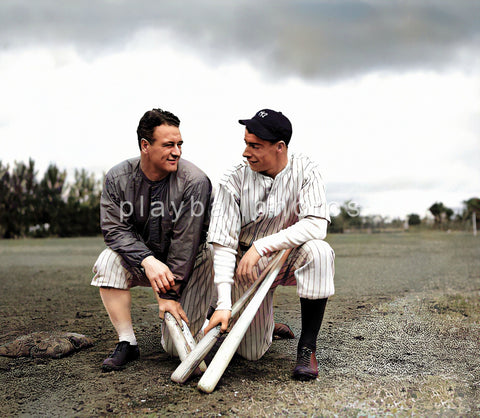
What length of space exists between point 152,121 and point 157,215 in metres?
0.61

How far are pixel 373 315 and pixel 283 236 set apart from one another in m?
2.30

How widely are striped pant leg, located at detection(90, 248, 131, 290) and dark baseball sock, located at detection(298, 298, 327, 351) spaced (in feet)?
3.87

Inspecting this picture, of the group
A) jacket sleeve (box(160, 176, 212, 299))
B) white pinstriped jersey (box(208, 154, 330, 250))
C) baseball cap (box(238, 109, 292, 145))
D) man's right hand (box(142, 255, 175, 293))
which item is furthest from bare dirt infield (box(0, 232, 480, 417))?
baseball cap (box(238, 109, 292, 145))

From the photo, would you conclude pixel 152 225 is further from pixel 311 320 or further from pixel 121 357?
pixel 311 320

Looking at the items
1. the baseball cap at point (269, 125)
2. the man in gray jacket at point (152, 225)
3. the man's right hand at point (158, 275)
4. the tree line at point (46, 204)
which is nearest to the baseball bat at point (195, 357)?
the man in gray jacket at point (152, 225)

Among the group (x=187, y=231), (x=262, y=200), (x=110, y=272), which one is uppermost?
(x=262, y=200)

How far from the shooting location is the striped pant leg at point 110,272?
3088 mm

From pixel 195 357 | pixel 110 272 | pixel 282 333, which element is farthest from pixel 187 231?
pixel 282 333

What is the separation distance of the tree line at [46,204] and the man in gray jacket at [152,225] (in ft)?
75.6

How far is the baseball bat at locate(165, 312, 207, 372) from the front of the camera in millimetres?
2885

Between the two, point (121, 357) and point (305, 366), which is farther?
point (121, 357)

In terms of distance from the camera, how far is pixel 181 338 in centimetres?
292

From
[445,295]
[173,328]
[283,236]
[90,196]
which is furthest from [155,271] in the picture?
[90,196]

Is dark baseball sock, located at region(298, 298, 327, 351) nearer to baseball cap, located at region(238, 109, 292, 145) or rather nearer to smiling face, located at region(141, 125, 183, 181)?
baseball cap, located at region(238, 109, 292, 145)
